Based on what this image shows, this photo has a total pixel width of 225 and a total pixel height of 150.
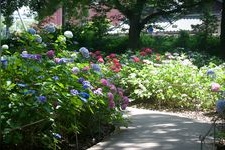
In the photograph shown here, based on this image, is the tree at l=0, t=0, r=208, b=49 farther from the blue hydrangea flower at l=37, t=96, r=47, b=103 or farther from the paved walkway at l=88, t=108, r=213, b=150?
the blue hydrangea flower at l=37, t=96, r=47, b=103

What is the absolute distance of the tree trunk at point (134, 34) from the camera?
18.0 m

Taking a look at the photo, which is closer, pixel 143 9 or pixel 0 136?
pixel 0 136

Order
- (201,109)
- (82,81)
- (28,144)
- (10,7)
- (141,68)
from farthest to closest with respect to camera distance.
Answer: (10,7)
(141,68)
(201,109)
(82,81)
(28,144)

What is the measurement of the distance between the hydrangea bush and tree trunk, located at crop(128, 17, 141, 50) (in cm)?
1222

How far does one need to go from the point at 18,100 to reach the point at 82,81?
109cm

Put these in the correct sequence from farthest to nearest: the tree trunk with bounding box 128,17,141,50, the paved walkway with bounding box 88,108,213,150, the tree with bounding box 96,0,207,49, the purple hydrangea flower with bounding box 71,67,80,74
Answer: the tree trunk with bounding box 128,17,141,50 < the tree with bounding box 96,0,207,49 < the purple hydrangea flower with bounding box 71,67,80,74 < the paved walkway with bounding box 88,108,213,150

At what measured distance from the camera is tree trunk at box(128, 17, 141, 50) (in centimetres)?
1805

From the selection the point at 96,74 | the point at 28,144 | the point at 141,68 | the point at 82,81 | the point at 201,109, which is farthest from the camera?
the point at 141,68

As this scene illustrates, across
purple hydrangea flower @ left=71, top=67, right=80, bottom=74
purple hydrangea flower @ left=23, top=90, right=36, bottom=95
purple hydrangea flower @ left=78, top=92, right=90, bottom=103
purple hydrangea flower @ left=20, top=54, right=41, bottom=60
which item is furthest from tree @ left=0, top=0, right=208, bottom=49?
purple hydrangea flower @ left=23, top=90, right=36, bottom=95

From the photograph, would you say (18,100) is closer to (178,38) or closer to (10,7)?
(178,38)

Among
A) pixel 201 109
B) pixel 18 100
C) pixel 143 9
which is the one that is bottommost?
pixel 201 109

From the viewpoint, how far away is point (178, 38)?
18172 mm

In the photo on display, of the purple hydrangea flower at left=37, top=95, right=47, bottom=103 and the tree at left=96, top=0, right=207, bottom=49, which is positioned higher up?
the tree at left=96, top=0, right=207, bottom=49

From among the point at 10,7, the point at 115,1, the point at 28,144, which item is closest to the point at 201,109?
the point at 28,144
